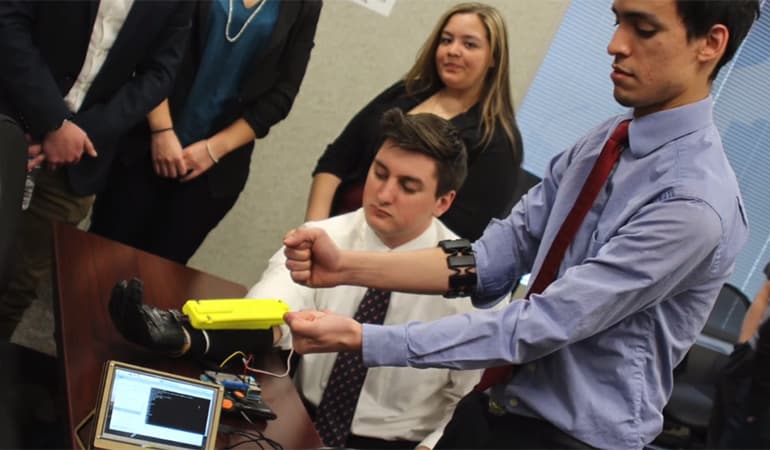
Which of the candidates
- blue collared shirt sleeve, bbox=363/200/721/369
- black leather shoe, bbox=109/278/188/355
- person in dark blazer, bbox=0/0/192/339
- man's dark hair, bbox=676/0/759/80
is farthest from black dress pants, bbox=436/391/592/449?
person in dark blazer, bbox=0/0/192/339

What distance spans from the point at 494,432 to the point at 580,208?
427 millimetres

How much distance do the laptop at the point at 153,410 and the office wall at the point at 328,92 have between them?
60.0 inches

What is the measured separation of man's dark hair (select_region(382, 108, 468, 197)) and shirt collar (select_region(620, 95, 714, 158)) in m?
0.85

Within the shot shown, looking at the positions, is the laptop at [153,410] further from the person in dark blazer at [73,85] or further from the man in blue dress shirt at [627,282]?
the person in dark blazer at [73,85]

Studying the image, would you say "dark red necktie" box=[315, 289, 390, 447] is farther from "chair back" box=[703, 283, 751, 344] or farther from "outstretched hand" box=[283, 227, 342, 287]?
"chair back" box=[703, 283, 751, 344]

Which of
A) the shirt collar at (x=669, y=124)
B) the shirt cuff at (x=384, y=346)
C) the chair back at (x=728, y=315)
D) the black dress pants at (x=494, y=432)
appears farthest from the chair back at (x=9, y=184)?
the chair back at (x=728, y=315)

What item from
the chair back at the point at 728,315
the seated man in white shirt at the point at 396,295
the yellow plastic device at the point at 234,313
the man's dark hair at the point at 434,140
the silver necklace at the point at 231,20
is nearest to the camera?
the yellow plastic device at the point at 234,313

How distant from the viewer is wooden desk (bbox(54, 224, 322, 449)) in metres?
1.53

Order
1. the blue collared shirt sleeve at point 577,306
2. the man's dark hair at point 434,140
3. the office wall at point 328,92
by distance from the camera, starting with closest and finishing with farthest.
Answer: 1. the blue collared shirt sleeve at point 577,306
2. the man's dark hair at point 434,140
3. the office wall at point 328,92

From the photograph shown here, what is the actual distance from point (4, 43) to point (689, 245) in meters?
1.61

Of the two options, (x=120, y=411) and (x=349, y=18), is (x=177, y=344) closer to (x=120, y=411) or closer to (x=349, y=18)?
(x=120, y=411)

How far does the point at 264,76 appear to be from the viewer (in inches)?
101

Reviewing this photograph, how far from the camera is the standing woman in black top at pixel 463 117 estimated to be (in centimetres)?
254

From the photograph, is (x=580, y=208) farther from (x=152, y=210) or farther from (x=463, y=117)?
(x=152, y=210)
